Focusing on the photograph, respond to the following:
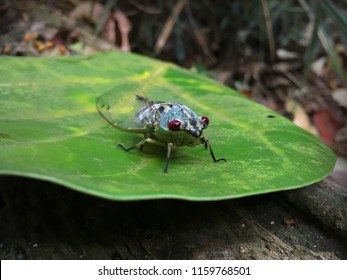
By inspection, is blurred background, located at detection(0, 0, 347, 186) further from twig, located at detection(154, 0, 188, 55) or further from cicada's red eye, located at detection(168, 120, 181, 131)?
cicada's red eye, located at detection(168, 120, 181, 131)

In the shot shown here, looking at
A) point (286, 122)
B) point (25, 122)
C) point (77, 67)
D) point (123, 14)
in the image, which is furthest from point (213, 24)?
point (25, 122)

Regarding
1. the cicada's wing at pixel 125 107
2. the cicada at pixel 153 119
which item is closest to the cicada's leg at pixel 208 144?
the cicada at pixel 153 119

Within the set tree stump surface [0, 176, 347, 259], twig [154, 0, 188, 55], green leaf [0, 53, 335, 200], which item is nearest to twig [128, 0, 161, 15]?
twig [154, 0, 188, 55]

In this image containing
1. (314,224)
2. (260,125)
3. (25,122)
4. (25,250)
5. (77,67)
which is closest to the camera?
(25,250)

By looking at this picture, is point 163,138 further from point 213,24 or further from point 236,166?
point 213,24

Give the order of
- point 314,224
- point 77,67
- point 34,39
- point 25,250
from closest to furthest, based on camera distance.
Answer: point 25,250, point 314,224, point 77,67, point 34,39
